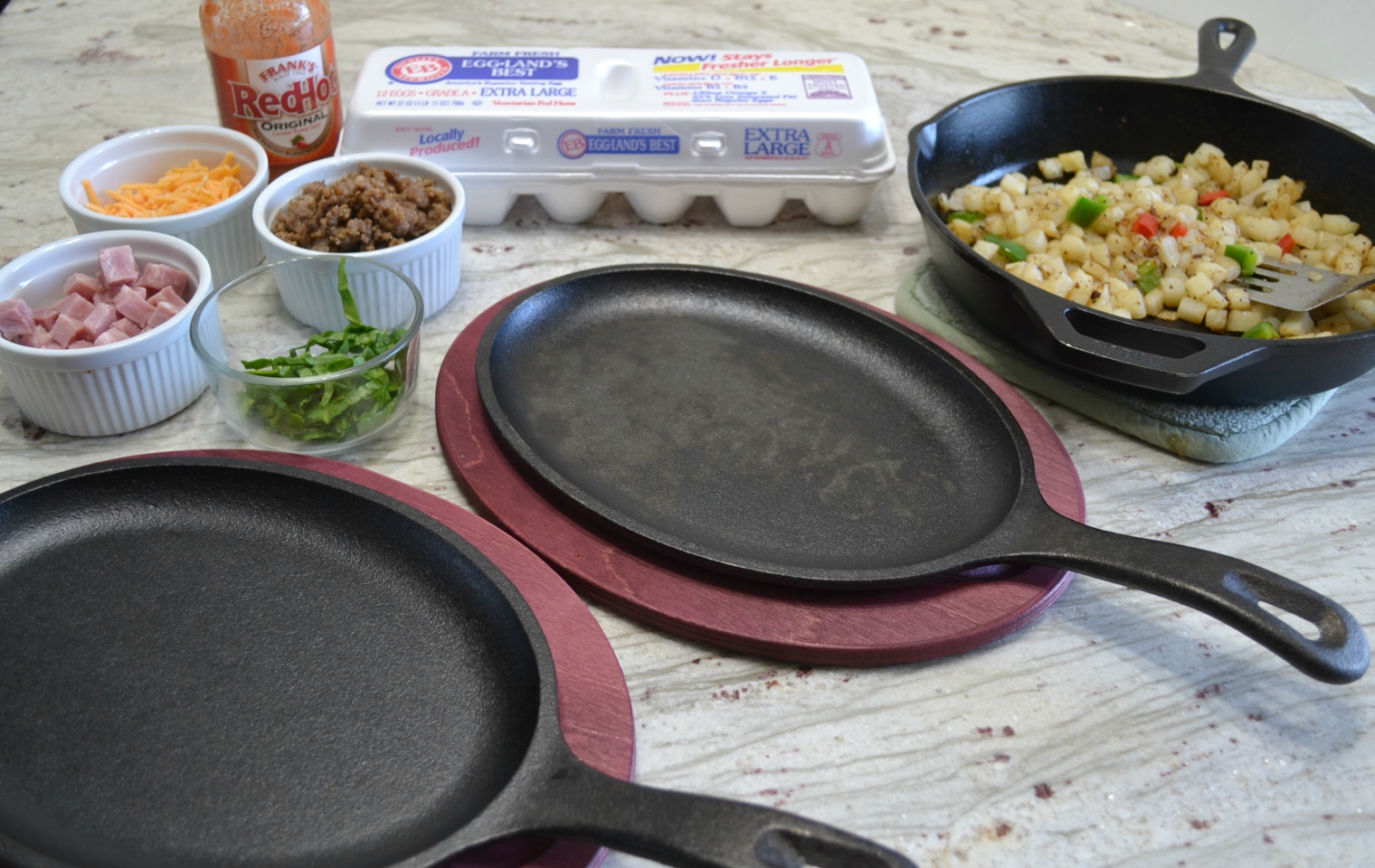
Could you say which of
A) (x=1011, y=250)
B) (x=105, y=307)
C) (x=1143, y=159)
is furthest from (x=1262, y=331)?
(x=105, y=307)

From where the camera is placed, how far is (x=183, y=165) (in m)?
1.15

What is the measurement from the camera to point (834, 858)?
558 millimetres

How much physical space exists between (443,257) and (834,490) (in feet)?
1.64

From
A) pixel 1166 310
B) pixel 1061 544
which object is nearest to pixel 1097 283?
pixel 1166 310

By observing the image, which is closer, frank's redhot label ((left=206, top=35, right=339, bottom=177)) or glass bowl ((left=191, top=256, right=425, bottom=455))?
glass bowl ((left=191, top=256, right=425, bottom=455))

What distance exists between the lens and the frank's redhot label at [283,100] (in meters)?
1.11

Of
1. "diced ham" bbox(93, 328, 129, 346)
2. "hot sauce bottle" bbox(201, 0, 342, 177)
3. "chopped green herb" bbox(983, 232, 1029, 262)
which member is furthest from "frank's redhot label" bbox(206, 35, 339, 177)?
"chopped green herb" bbox(983, 232, 1029, 262)

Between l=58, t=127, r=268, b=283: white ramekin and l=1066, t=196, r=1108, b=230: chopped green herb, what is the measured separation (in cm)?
91

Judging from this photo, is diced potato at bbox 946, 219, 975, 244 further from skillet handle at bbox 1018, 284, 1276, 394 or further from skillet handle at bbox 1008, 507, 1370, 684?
skillet handle at bbox 1008, 507, 1370, 684

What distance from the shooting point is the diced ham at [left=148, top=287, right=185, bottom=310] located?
Answer: 920mm

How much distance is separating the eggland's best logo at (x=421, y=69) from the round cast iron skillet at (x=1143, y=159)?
1.96 ft

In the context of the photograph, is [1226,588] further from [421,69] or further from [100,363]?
[421,69]

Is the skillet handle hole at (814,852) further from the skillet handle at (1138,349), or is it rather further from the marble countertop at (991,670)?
the skillet handle at (1138,349)

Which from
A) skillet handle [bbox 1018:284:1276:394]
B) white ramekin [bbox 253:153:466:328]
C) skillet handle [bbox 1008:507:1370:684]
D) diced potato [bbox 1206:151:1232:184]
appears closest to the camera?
skillet handle [bbox 1008:507:1370:684]
